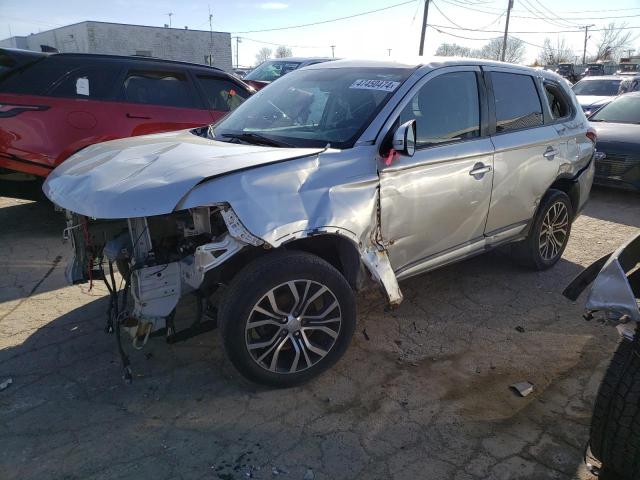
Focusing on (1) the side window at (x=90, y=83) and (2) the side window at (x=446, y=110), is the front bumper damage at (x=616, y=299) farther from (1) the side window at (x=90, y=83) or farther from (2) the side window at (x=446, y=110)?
(1) the side window at (x=90, y=83)

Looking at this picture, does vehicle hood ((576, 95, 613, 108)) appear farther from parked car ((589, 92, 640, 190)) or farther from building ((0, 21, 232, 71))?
building ((0, 21, 232, 71))

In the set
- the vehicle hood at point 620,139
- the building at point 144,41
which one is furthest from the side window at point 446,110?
the building at point 144,41

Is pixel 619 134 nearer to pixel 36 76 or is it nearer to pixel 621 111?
pixel 621 111

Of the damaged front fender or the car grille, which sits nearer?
the damaged front fender

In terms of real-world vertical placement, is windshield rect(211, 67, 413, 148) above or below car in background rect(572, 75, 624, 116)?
below

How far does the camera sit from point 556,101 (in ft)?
15.1

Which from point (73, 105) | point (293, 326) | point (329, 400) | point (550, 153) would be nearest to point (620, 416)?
point (329, 400)

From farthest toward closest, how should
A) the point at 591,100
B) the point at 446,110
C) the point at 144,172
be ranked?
1. the point at 591,100
2. the point at 446,110
3. the point at 144,172

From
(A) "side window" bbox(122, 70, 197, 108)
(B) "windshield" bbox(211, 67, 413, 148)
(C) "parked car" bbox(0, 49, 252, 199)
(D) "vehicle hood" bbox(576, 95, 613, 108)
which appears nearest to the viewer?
(B) "windshield" bbox(211, 67, 413, 148)

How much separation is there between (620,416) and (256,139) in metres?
2.52

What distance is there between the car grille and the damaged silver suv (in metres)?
4.47

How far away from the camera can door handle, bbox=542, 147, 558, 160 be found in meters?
4.24

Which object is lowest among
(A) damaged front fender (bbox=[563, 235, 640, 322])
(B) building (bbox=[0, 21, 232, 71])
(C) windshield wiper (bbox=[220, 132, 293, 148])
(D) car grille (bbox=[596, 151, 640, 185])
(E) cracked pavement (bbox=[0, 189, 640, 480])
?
(E) cracked pavement (bbox=[0, 189, 640, 480])

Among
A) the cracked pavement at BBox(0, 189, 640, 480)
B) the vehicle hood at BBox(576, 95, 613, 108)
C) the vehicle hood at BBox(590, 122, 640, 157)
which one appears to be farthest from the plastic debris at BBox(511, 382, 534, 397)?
the vehicle hood at BBox(576, 95, 613, 108)
